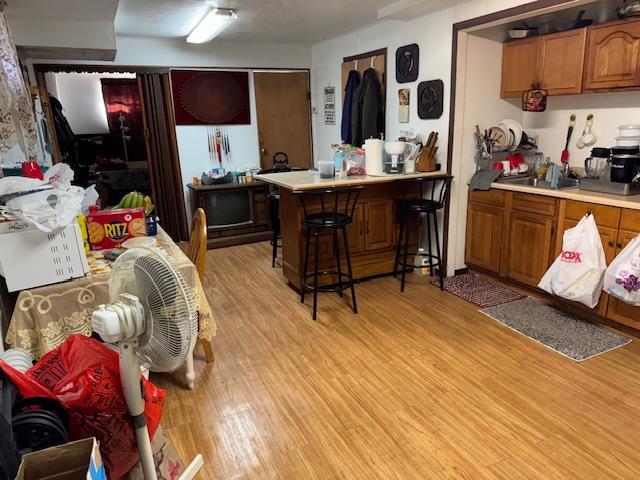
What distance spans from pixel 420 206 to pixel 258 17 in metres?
2.35

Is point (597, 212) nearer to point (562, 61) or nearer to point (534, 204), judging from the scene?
point (534, 204)

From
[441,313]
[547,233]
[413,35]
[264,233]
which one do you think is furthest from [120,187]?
[547,233]

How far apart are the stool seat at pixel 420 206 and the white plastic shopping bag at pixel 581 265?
3.15 ft

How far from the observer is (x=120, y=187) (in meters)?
7.17

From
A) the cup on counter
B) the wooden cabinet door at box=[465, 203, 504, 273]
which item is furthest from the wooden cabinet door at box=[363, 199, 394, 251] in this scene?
the wooden cabinet door at box=[465, 203, 504, 273]

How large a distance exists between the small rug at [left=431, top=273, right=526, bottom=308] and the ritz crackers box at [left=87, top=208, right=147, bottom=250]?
251cm

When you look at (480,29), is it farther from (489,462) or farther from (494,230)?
(489,462)

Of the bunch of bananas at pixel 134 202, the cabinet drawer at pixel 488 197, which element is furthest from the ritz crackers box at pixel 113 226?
the cabinet drawer at pixel 488 197

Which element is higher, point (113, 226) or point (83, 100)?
point (83, 100)

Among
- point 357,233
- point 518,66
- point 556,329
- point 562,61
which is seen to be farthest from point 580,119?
point 357,233

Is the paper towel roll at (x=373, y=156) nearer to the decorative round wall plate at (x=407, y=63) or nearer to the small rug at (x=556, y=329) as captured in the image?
the decorative round wall plate at (x=407, y=63)

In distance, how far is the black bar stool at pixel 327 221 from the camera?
10.2 ft

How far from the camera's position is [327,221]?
309 centimetres

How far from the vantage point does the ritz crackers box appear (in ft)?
7.44
